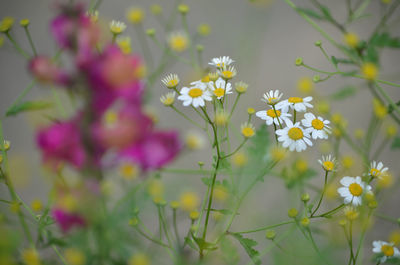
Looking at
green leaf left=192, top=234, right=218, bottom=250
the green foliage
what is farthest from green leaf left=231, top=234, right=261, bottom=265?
the green foliage

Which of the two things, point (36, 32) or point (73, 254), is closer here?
point (73, 254)

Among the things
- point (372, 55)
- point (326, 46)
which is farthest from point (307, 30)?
point (372, 55)

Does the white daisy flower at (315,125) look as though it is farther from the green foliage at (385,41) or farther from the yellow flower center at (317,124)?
the green foliage at (385,41)

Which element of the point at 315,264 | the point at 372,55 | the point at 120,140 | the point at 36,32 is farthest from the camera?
the point at 36,32

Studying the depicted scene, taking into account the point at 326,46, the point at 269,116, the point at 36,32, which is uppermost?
the point at 326,46

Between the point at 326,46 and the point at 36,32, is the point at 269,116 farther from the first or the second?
the point at 36,32

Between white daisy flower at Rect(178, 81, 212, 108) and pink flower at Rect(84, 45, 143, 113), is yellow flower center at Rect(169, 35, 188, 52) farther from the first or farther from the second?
pink flower at Rect(84, 45, 143, 113)

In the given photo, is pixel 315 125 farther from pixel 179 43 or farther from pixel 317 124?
pixel 179 43
